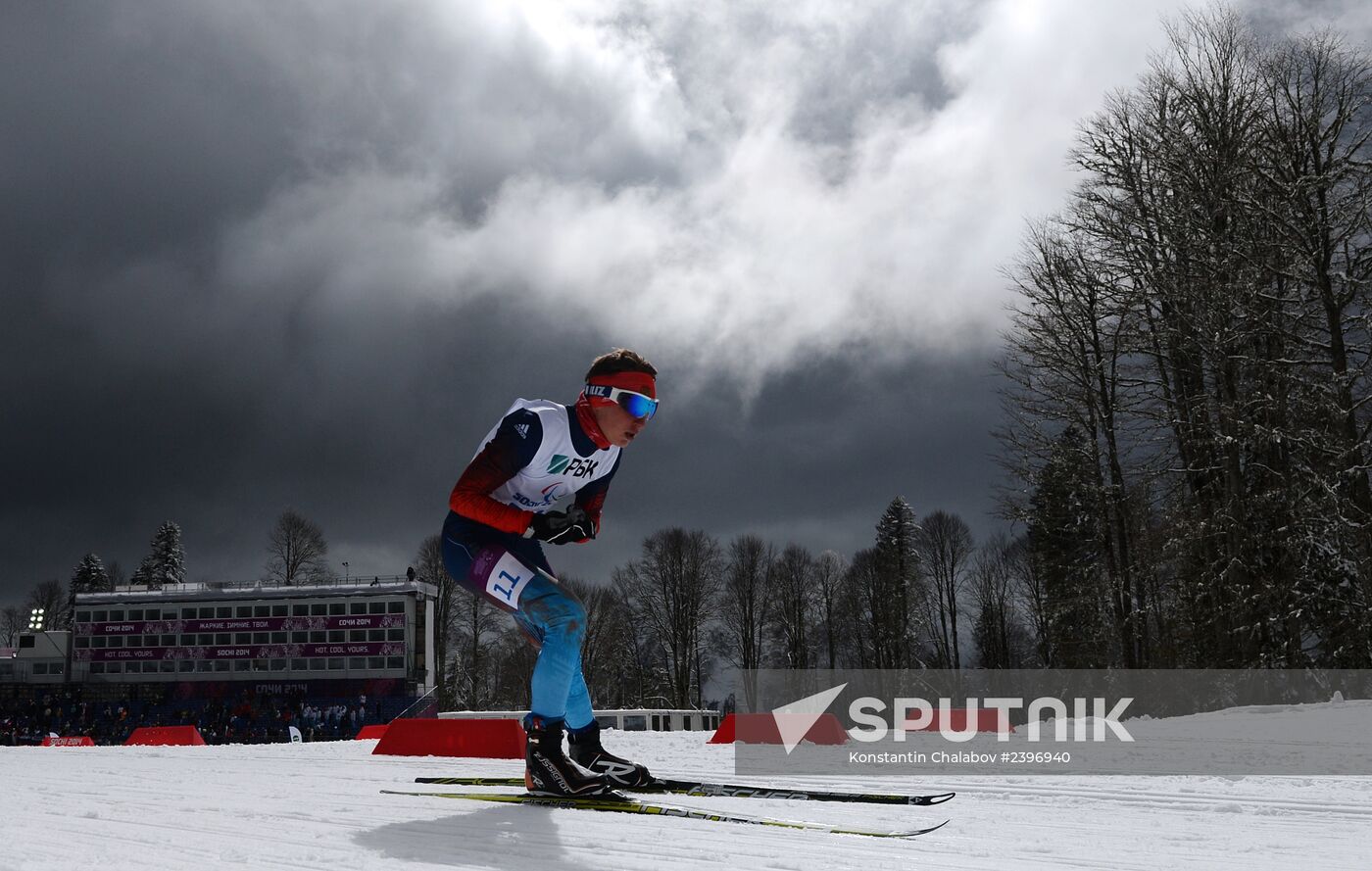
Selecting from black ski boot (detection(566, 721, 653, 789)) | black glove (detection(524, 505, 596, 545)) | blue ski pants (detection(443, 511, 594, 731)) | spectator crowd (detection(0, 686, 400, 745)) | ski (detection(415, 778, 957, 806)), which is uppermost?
black glove (detection(524, 505, 596, 545))

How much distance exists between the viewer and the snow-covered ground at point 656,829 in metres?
2.65

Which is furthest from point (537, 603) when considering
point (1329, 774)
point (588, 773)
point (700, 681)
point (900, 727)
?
point (700, 681)

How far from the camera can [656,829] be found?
3207 mm

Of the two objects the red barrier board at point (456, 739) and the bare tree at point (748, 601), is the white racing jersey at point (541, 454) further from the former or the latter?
the bare tree at point (748, 601)

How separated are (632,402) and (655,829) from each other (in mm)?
2005

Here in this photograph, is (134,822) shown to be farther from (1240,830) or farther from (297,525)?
(297,525)

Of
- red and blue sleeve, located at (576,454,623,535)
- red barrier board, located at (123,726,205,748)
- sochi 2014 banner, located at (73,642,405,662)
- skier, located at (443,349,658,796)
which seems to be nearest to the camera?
skier, located at (443,349,658,796)

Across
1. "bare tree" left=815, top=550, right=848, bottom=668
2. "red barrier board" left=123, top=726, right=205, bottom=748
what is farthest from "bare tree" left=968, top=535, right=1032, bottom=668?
"red barrier board" left=123, top=726, right=205, bottom=748

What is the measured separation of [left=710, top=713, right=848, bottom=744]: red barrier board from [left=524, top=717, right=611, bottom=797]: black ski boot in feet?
18.3

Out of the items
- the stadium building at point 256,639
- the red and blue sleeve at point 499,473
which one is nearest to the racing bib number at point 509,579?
the red and blue sleeve at point 499,473

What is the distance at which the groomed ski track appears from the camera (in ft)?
8.69

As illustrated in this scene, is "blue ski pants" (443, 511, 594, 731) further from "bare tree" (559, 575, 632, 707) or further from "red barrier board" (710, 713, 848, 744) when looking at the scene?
"bare tree" (559, 575, 632, 707)

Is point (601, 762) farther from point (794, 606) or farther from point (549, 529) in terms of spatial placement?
point (794, 606)

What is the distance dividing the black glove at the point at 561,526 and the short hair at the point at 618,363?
2.20ft
